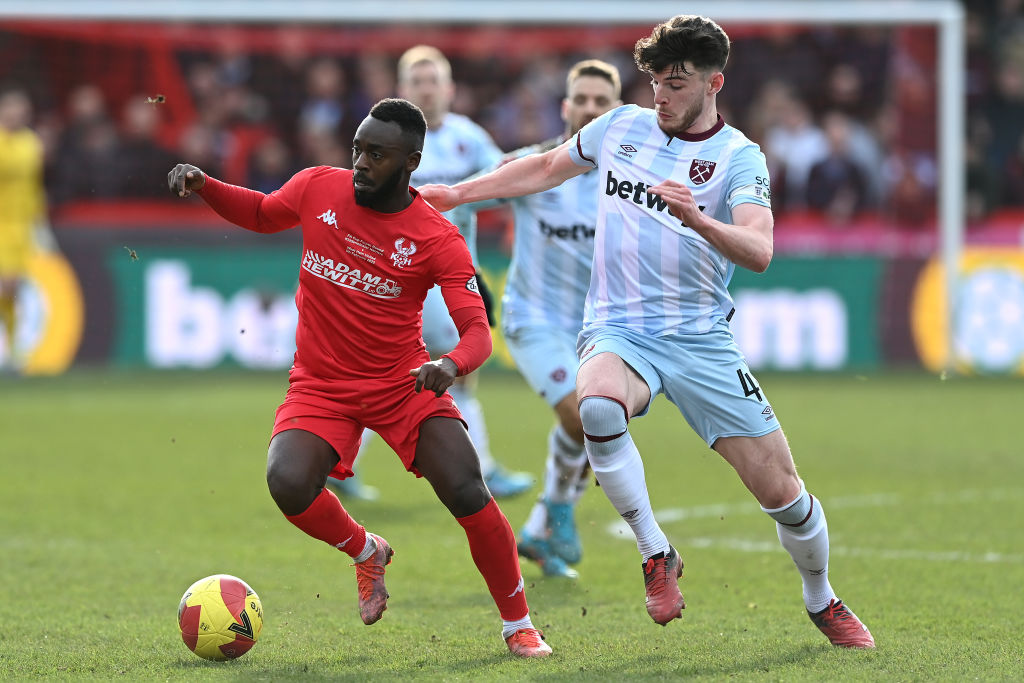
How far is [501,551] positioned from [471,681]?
0.60m

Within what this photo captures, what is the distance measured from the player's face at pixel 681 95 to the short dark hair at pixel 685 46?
3 cm

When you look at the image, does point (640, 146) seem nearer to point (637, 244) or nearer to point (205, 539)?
point (637, 244)

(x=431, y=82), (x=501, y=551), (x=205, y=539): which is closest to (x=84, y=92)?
(x=431, y=82)

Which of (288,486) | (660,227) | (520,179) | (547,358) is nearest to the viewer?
(288,486)

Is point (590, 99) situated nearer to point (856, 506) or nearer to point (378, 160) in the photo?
point (378, 160)

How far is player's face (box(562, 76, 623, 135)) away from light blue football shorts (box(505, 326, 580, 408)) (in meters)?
1.08

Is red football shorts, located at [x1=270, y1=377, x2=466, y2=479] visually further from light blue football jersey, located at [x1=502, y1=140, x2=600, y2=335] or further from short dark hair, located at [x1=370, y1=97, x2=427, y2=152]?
light blue football jersey, located at [x1=502, y1=140, x2=600, y2=335]

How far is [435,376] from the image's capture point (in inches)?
197

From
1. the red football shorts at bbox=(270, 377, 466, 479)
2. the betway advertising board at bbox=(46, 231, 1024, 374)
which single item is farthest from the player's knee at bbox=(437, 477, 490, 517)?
the betway advertising board at bbox=(46, 231, 1024, 374)

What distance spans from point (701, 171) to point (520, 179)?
829 millimetres

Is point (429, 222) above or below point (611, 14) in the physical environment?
below

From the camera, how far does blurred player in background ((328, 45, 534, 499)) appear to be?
9.20 metres

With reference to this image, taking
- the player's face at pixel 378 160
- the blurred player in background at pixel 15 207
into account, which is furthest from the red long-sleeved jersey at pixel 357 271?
the blurred player in background at pixel 15 207

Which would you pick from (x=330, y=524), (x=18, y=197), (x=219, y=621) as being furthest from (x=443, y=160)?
(x=18, y=197)
